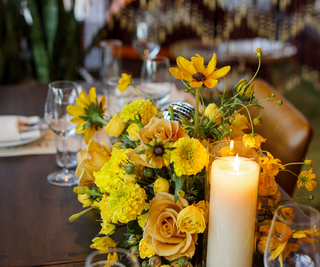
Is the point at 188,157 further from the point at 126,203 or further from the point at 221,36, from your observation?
the point at 221,36

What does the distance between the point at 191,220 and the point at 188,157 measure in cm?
9

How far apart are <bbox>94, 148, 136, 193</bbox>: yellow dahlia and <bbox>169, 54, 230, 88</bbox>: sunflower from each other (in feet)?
0.46

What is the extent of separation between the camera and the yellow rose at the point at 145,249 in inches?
22.6

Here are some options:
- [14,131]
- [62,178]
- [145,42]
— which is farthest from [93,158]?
[145,42]

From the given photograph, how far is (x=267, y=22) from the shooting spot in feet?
12.6

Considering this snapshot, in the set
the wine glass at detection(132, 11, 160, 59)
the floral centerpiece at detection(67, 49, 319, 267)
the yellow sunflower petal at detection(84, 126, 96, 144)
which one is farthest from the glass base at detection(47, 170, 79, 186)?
the wine glass at detection(132, 11, 160, 59)

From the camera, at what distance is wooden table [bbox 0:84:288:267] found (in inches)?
26.6

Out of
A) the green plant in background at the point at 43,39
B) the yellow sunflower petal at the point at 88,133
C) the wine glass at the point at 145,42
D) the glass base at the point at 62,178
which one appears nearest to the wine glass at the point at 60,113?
the glass base at the point at 62,178

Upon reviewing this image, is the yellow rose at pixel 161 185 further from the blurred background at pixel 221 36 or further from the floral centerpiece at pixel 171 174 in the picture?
the blurred background at pixel 221 36

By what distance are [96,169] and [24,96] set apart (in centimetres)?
97

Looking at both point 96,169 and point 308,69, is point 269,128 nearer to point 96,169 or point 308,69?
point 96,169

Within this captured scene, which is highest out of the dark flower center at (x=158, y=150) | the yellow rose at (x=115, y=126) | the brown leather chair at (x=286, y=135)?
the dark flower center at (x=158, y=150)

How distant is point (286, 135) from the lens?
1.17 m

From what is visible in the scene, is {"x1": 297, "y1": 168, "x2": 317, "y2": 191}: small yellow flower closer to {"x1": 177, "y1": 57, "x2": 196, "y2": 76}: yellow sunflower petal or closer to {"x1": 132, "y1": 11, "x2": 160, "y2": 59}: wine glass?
{"x1": 177, "y1": 57, "x2": 196, "y2": 76}: yellow sunflower petal
